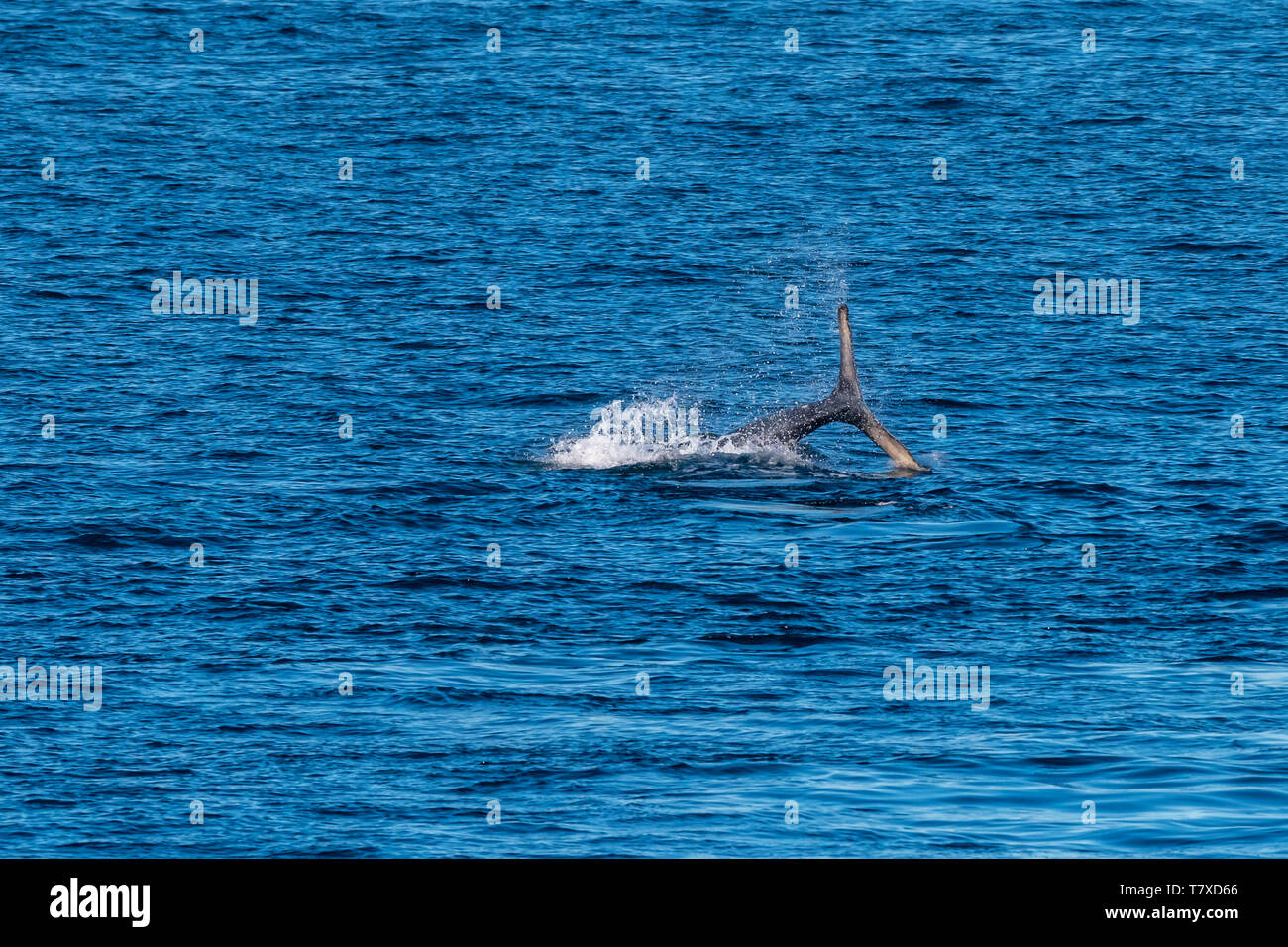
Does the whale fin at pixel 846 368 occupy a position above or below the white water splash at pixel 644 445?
above

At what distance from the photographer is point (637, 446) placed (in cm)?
3578

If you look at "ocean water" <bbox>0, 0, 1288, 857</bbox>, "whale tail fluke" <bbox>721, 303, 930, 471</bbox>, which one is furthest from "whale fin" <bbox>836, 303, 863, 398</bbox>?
"ocean water" <bbox>0, 0, 1288, 857</bbox>

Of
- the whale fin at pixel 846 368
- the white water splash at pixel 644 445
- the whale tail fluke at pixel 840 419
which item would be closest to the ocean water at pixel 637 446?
the white water splash at pixel 644 445

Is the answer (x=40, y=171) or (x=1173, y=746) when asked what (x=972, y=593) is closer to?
(x=1173, y=746)

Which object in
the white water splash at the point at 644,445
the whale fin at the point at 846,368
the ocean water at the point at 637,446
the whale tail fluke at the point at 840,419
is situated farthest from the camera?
the white water splash at the point at 644,445

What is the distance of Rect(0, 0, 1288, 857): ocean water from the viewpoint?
21719 millimetres

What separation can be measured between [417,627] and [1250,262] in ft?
104

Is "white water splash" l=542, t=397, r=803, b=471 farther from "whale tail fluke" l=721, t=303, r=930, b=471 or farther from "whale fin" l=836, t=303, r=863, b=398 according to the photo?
"whale fin" l=836, t=303, r=863, b=398

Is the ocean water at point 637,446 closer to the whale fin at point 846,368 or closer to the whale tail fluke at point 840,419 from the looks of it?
the whale tail fluke at point 840,419

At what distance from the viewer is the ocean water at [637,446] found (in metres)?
21.7

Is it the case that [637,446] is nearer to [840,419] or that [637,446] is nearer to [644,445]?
[644,445]

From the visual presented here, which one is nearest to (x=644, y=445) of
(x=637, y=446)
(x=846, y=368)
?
(x=637, y=446)

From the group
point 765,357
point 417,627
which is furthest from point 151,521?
point 765,357

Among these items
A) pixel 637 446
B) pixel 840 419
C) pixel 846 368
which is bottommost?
pixel 637 446
